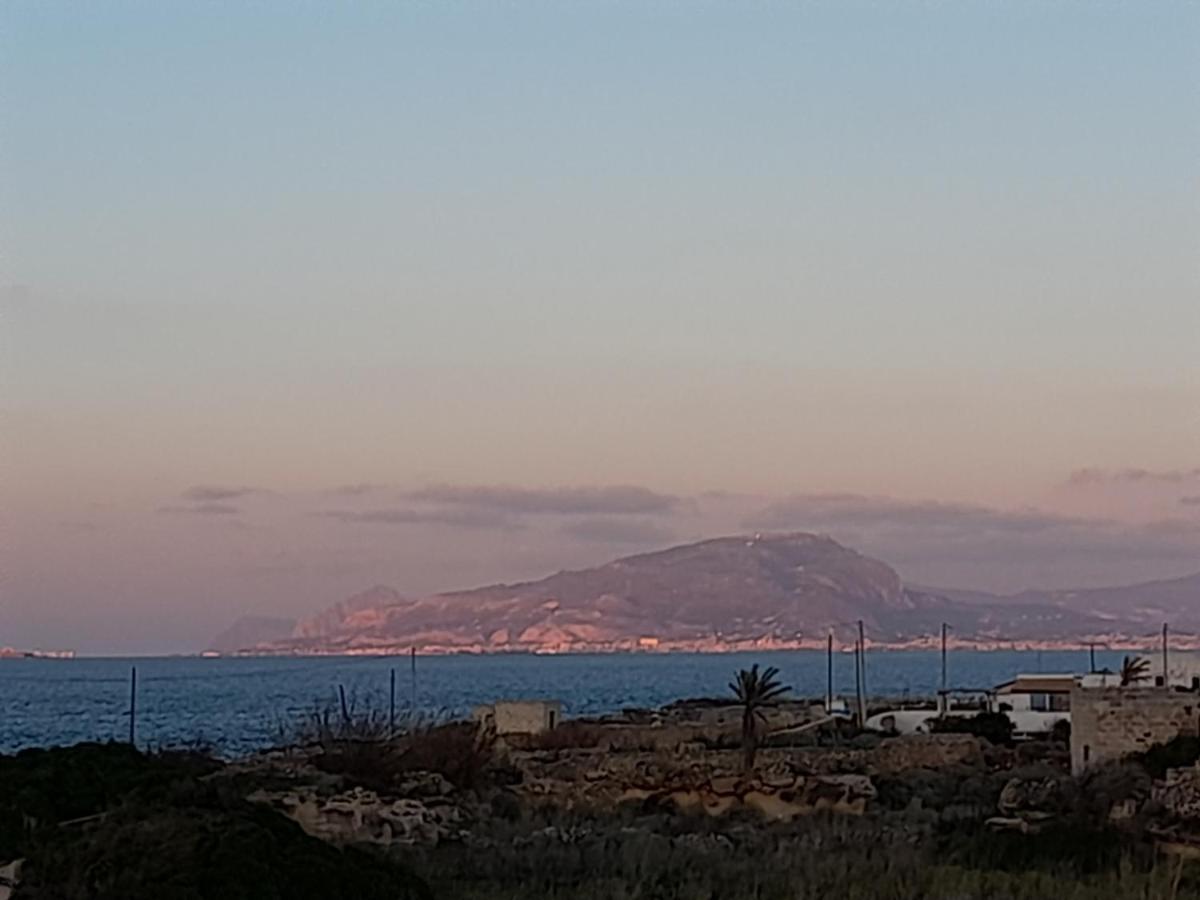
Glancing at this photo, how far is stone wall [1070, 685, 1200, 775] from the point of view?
37406mm

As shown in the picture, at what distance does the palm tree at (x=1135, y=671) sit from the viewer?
178 ft

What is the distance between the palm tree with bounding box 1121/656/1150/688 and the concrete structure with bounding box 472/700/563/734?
14827 mm

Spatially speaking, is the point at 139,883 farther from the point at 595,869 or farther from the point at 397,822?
the point at 397,822

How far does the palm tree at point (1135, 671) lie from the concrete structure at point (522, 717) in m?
14.8

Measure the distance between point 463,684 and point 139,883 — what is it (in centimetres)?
14800

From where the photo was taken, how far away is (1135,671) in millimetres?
56656

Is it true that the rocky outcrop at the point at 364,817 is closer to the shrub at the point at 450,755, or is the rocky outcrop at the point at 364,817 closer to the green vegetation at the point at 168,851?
the green vegetation at the point at 168,851

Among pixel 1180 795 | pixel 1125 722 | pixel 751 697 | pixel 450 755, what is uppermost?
pixel 751 697

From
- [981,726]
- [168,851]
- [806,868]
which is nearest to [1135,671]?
[981,726]

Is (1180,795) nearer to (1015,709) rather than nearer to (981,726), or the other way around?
(981,726)

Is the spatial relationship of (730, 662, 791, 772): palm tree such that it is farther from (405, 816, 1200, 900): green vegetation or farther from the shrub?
(405, 816, 1200, 900): green vegetation

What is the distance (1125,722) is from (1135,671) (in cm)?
1956

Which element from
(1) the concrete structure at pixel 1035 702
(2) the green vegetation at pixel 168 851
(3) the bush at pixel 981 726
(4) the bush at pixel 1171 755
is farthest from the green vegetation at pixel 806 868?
(1) the concrete structure at pixel 1035 702

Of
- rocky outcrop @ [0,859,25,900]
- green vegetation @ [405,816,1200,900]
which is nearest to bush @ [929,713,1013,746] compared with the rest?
green vegetation @ [405,816,1200,900]
